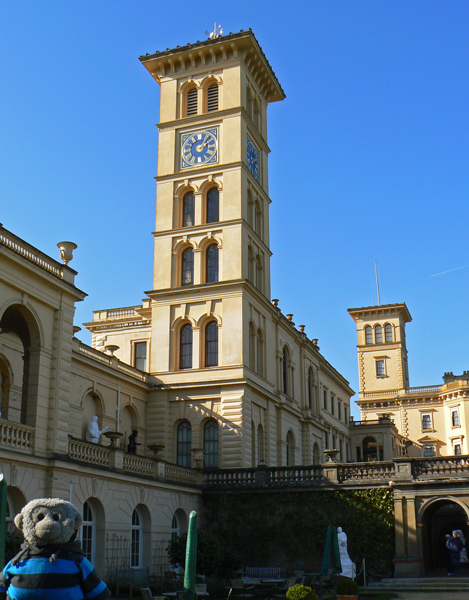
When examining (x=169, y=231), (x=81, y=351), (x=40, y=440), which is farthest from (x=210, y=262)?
(x=40, y=440)

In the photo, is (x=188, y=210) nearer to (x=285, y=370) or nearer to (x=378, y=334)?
(x=285, y=370)

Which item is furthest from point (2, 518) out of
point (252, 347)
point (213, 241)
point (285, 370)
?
point (285, 370)

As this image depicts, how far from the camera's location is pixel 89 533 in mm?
25656

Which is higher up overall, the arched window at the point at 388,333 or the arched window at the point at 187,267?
the arched window at the point at 388,333

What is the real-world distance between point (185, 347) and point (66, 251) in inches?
571

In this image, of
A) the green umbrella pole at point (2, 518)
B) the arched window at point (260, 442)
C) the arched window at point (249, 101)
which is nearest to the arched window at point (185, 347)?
the arched window at point (260, 442)

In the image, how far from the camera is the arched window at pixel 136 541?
28062mm

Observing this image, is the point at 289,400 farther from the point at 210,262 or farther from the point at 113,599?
the point at 113,599

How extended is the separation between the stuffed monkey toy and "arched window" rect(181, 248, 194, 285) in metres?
35.4

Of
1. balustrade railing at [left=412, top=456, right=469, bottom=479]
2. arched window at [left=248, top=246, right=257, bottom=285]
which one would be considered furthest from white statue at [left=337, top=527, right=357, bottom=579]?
arched window at [left=248, top=246, right=257, bottom=285]

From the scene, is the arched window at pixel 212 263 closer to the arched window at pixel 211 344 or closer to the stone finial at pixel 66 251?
the arched window at pixel 211 344

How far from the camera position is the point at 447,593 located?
1012 inches

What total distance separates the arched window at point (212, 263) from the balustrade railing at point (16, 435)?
63.4ft

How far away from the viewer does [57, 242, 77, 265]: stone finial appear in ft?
88.1
